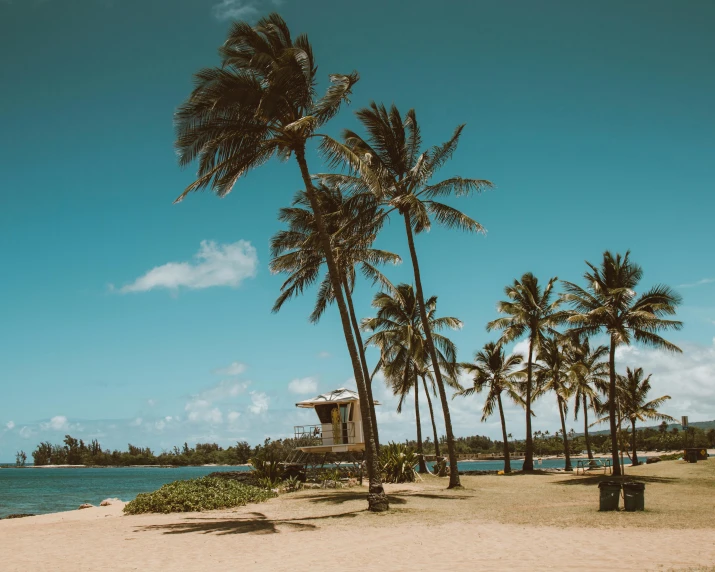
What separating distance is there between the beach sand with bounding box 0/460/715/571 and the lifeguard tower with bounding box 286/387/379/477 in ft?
25.8

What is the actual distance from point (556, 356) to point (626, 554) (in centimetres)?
2891

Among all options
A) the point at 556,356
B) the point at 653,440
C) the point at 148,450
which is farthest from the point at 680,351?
the point at 148,450

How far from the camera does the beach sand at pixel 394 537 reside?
30.9 ft

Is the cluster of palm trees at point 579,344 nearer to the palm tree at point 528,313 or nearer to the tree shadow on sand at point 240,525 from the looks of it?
the palm tree at point 528,313

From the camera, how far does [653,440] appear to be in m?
102

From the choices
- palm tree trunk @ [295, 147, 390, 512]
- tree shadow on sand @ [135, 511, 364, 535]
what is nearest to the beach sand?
tree shadow on sand @ [135, 511, 364, 535]

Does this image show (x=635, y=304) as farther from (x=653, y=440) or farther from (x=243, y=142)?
(x=653, y=440)

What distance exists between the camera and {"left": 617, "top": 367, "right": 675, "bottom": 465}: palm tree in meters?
44.0

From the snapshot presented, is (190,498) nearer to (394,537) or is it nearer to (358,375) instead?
(358,375)

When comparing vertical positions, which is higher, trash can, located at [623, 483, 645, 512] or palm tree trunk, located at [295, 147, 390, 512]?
palm tree trunk, located at [295, 147, 390, 512]

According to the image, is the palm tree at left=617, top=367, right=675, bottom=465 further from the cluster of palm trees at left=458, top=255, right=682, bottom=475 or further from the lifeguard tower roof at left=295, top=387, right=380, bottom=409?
the lifeguard tower roof at left=295, top=387, right=380, bottom=409

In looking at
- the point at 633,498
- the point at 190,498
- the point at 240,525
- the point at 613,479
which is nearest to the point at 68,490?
the point at 190,498

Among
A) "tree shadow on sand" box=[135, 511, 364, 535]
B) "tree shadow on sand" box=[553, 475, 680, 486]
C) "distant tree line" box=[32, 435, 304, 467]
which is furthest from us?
"distant tree line" box=[32, 435, 304, 467]

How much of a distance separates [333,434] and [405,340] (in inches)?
299
